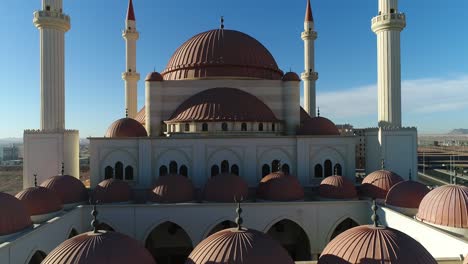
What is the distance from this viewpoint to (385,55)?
2064cm

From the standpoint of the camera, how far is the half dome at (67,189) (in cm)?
1471

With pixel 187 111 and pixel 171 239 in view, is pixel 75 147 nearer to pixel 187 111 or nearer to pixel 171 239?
pixel 187 111

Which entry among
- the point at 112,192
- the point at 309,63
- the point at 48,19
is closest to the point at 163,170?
the point at 112,192

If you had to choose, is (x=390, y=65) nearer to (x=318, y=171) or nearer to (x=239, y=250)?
(x=318, y=171)

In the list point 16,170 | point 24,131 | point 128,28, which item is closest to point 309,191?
point 24,131

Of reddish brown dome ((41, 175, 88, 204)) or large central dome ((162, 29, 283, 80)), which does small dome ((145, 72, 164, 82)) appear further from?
reddish brown dome ((41, 175, 88, 204))

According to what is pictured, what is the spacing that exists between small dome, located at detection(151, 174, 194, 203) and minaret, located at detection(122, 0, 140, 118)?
45.1ft

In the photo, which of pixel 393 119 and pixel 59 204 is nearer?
pixel 59 204

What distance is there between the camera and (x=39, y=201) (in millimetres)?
12836

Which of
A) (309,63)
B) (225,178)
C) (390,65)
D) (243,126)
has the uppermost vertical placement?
(309,63)

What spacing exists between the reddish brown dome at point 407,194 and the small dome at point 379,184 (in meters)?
1.11

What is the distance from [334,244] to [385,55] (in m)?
16.4

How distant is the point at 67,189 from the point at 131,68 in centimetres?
1499

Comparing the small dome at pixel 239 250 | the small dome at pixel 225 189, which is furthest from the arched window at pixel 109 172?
the small dome at pixel 239 250
